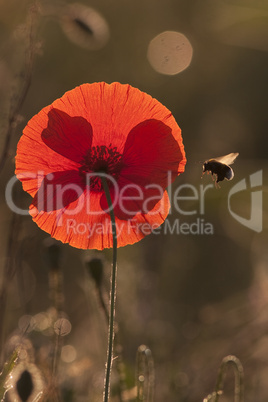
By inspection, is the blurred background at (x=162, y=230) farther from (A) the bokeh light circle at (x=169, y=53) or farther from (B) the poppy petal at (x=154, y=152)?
(B) the poppy petal at (x=154, y=152)

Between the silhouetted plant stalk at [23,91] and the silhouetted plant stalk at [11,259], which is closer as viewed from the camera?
the silhouetted plant stalk at [23,91]

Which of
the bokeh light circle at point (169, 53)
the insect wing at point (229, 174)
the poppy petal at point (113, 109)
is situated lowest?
the insect wing at point (229, 174)

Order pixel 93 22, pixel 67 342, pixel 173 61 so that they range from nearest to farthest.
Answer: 1. pixel 93 22
2. pixel 67 342
3. pixel 173 61

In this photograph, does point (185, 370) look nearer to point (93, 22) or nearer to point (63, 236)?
point (63, 236)

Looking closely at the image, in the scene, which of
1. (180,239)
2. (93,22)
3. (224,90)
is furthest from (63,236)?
(224,90)

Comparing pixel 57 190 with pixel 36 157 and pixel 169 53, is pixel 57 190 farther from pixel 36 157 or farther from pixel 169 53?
pixel 169 53
